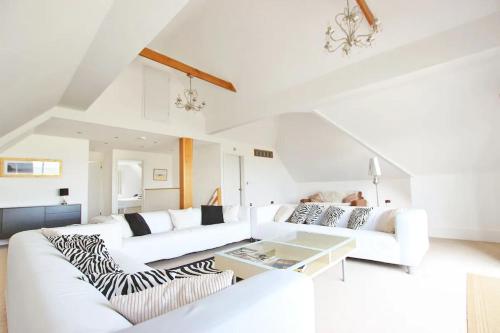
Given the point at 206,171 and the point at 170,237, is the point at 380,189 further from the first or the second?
the point at 170,237

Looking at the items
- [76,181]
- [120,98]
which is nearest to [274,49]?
[120,98]

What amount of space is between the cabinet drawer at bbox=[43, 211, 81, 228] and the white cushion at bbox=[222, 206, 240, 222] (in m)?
3.34

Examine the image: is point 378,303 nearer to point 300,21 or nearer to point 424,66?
point 424,66

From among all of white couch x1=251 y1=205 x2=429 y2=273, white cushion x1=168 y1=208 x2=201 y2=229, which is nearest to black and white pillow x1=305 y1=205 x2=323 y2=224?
white couch x1=251 y1=205 x2=429 y2=273

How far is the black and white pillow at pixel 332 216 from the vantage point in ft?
12.5

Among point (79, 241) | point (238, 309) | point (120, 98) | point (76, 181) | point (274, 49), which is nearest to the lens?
point (238, 309)

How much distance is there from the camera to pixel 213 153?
690 cm

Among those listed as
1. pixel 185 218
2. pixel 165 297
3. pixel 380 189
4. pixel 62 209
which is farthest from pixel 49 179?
pixel 380 189

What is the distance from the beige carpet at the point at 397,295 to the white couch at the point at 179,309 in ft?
3.65

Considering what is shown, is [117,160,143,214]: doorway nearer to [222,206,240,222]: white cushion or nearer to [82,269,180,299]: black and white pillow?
[222,206,240,222]: white cushion

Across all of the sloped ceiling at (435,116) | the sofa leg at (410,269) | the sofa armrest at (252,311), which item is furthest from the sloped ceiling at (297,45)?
the sofa armrest at (252,311)

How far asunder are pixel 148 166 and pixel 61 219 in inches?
130

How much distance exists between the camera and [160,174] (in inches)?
334

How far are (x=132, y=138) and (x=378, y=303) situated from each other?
5.68 m
